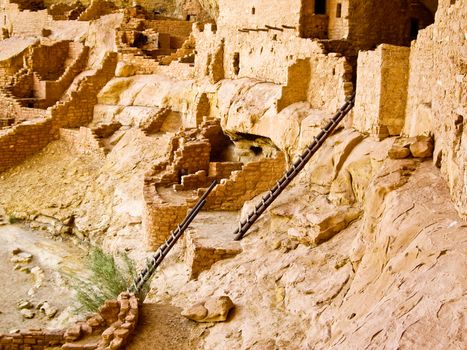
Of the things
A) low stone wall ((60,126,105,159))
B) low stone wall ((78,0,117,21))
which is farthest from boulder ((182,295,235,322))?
low stone wall ((78,0,117,21))

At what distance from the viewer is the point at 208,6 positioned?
77.5ft

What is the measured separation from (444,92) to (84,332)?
5.72 meters

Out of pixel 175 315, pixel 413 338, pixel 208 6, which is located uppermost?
pixel 208 6

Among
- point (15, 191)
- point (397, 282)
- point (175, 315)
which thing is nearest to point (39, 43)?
point (15, 191)

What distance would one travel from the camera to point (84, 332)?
28.1ft

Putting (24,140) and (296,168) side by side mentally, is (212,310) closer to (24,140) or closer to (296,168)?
(296,168)

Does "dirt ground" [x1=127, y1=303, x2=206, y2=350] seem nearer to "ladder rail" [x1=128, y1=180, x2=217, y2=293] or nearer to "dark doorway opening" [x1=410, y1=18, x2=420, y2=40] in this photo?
"ladder rail" [x1=128, y1=180, x2=217, y2=293]

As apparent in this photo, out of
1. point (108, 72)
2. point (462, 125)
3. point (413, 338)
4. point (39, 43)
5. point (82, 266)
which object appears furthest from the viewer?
point (39, 43)

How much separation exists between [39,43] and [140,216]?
39.2 ft

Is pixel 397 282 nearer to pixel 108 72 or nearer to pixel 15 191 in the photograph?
pixel 15 191

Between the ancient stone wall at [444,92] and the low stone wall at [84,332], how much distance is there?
15.0ft

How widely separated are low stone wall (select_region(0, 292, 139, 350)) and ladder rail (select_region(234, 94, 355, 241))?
98.5 inches

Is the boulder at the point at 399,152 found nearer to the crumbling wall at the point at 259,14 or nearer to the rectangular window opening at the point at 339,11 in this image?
the crumbling wall at the point at 259,14

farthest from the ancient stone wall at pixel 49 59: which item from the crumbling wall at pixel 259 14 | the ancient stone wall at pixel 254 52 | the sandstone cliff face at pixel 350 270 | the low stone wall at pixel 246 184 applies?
the sandstone cliff face at pixel 350 270
